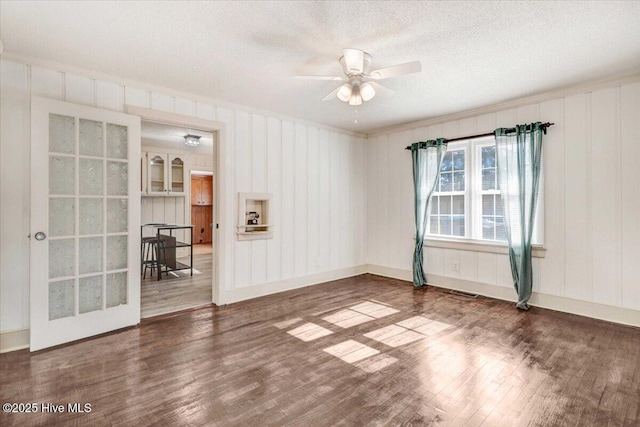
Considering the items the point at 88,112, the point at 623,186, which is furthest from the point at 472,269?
the point at 88,112

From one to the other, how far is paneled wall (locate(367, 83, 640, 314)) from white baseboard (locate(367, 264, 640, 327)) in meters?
0.05

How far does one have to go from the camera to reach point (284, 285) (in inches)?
192

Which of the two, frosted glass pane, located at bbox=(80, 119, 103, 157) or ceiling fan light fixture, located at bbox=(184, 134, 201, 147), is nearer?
frosted glass pane, located at bbox=(80, 119, 103, 157)

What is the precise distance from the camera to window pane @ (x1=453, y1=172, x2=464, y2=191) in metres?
4.86

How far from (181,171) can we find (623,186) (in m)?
8.24

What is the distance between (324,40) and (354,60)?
0.97 feet

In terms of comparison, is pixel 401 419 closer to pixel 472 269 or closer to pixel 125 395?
pixel 125 395

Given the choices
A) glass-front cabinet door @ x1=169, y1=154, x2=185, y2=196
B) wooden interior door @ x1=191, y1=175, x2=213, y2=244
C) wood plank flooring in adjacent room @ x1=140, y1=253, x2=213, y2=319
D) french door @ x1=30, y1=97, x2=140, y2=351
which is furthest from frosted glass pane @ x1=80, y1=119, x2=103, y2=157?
wooden interior door @ x1=191, y1=175, x2=213, y2=244

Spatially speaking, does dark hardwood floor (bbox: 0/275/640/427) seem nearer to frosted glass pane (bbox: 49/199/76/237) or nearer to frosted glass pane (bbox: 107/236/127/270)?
frosted glass pane (bbox: 107/236/127/270)

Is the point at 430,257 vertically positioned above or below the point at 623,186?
below

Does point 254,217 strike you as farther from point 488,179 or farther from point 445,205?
point 488,179

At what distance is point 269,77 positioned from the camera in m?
3.42

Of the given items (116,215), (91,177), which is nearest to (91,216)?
(116,215)

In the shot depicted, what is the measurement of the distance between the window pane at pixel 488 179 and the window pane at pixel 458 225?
0.57m
